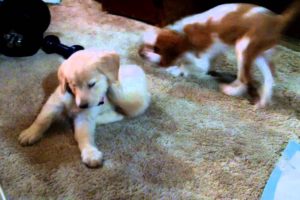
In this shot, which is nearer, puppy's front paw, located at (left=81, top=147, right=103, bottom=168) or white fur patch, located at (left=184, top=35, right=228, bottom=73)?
puppy's front paw, located at (left=81, top=147, right=103, bottom=168)

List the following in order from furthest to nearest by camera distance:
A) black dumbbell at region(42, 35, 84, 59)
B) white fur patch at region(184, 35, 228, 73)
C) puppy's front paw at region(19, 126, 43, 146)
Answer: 1. black dumbbell at region(42, 35, 84, 59)
2. white fur patch at region(184, 35, 228, 73)
3. puppy's front paw at region(19, 126, 43, 146)

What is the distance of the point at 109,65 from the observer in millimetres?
1365

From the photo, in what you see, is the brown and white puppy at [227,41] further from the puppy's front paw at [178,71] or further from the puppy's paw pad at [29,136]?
the puppy's paw pad at [29,136]

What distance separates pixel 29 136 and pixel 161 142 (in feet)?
1.53

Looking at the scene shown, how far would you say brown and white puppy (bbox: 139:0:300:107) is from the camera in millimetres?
1590

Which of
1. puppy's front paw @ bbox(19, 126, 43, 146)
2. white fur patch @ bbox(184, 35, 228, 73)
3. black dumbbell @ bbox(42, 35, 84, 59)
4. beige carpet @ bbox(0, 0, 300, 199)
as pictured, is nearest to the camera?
beige carpet @ bbox(0, 0, 300, 199)

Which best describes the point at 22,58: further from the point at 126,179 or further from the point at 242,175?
the point at 242,175

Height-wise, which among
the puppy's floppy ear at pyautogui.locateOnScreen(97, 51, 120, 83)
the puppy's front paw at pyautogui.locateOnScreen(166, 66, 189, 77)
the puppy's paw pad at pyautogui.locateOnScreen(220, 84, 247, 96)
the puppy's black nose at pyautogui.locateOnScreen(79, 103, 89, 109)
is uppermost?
the puppy's floppy ear at pyautogui.locateOnScreen(97, 51, 120, 83)

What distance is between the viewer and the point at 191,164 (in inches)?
55.2

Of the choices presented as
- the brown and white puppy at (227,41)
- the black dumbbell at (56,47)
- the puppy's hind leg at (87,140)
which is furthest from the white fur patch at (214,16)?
the puppy's hind leg at (87,140)

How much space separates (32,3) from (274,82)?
1128mm

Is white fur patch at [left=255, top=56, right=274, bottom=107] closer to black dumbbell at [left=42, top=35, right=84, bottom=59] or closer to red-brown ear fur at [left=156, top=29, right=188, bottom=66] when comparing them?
red-brown ear fur at [left=156, top=29, right=188, bottom=66]

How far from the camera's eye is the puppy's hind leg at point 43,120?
1429mm

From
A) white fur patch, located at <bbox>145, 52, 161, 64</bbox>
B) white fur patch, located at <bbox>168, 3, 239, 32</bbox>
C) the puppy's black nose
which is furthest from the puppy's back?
white fur patch, located at <bbox>168, 3, 239, 32</bbox>
